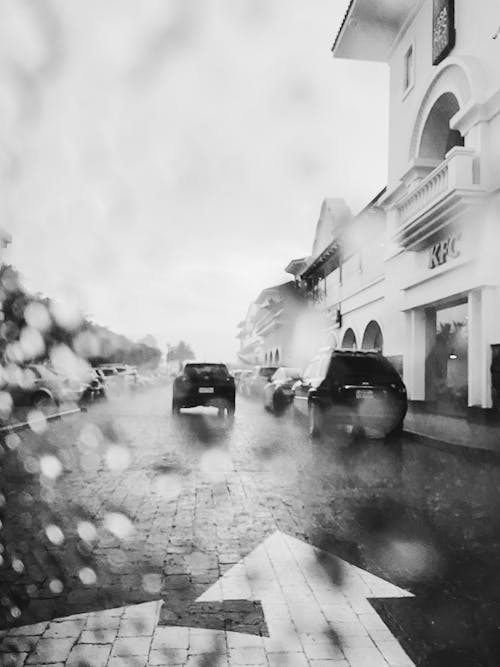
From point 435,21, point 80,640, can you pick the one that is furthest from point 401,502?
point 435,21

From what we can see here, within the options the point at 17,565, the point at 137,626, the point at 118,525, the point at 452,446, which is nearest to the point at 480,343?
the point at 452,446

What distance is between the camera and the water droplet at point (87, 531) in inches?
209

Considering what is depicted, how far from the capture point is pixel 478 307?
47.1 ft

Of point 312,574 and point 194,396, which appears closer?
point 312,574

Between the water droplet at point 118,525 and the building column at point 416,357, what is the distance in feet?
43.4

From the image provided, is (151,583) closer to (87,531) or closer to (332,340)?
(87,531)

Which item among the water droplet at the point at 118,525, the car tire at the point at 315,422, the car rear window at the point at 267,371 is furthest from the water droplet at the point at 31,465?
the car rear window at the point at 267,371

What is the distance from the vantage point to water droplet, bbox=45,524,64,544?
5.24 m

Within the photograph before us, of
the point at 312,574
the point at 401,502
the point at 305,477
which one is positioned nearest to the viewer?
the point at 312,574

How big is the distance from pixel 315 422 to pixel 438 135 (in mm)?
9399

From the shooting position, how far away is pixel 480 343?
14188mm

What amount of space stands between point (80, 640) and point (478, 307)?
1278 centimetres

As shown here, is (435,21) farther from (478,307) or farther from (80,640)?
(80,640)

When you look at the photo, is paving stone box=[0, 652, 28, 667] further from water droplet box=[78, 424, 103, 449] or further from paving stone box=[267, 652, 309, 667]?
water droplet box=[78, 424, 103, 449]
